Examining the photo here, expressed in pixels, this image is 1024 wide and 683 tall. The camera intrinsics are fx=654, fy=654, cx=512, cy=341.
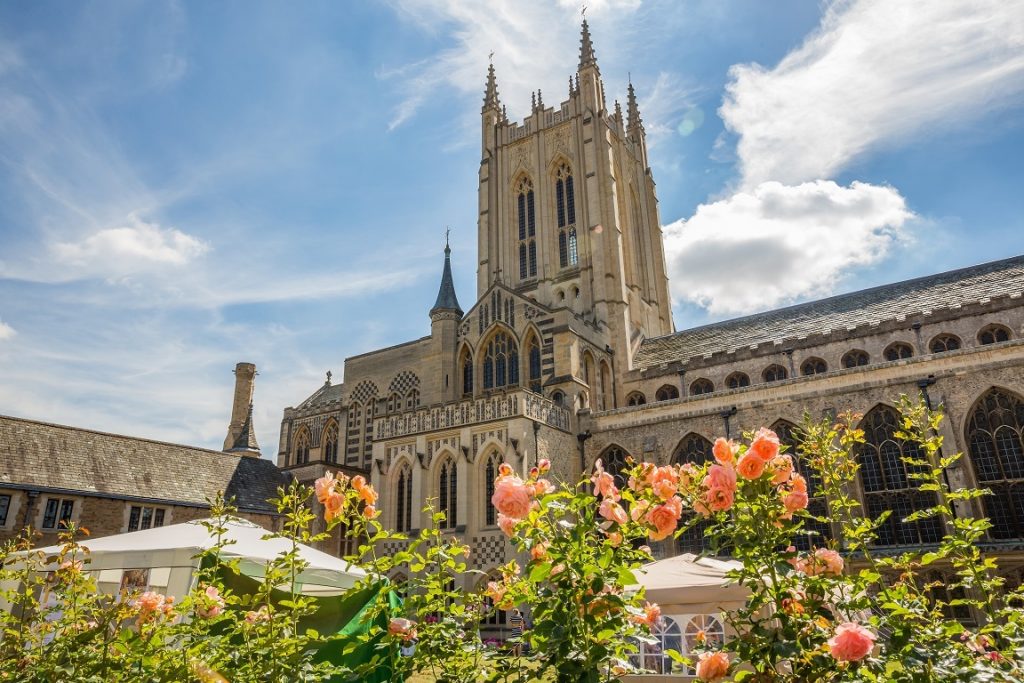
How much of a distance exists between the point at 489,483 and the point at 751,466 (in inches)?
769

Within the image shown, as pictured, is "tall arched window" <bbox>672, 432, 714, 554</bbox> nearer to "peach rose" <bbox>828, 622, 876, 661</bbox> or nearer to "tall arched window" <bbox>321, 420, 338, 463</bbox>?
"peach rose" <bbox>828, 622, 876, 661</bbox>

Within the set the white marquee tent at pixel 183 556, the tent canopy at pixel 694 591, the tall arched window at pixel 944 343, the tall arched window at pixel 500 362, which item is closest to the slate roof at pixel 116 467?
the white marquee tent at pixel 183 556

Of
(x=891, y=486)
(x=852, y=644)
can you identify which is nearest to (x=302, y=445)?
(x=891, y=486)

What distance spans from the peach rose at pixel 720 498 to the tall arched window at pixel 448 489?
19806mm

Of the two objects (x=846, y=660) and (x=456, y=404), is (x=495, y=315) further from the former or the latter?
(x=846, y=660)

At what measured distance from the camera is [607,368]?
28.9 meters

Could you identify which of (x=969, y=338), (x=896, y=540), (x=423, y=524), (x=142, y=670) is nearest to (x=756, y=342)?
(x=969, y=338)

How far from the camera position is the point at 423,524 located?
75.8 ft

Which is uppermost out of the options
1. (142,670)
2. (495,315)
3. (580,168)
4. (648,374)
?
→ (580,168)

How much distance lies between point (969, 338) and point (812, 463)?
885 inches

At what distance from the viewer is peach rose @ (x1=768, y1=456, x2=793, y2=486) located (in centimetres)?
372

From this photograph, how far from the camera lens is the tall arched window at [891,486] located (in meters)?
18.8

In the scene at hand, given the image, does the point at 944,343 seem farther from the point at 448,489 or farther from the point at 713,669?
the point at 713,669

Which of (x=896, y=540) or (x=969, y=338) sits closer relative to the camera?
(x=896, y=540)
